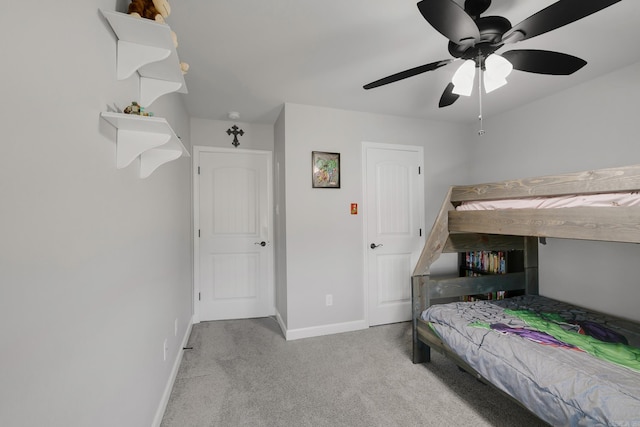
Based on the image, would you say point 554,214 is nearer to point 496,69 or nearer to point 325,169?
point 496,69

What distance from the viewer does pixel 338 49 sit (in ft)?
6.11

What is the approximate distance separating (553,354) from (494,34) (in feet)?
5.54

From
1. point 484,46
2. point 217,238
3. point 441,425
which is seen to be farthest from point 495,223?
point 217,238

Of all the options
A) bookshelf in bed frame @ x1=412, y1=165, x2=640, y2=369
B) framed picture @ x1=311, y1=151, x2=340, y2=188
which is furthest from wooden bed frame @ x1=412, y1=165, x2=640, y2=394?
framed picture @ x1=311, y1=151, x2=340, y2=188

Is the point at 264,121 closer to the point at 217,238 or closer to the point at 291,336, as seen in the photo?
the point at 217,238

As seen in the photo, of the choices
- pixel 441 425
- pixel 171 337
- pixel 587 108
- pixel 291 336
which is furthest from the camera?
pixel 291 336

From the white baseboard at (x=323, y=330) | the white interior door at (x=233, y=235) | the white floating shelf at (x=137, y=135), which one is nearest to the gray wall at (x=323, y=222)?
the white baseboard at (x=323, y=330)

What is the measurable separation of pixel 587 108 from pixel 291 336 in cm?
347

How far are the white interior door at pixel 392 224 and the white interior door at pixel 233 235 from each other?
4.12 feet

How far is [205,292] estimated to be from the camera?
10.5 ft

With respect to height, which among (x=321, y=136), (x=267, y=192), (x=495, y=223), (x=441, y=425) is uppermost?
(x=321, y=136)

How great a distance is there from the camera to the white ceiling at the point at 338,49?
4.96ft

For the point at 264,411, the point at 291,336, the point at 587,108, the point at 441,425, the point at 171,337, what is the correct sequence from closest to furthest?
the point at 441,425, the point at 264,411, the point at 171,337, the point at 587,108, the point at 291,336

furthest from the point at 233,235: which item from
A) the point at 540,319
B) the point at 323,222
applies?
the point at 540,319
